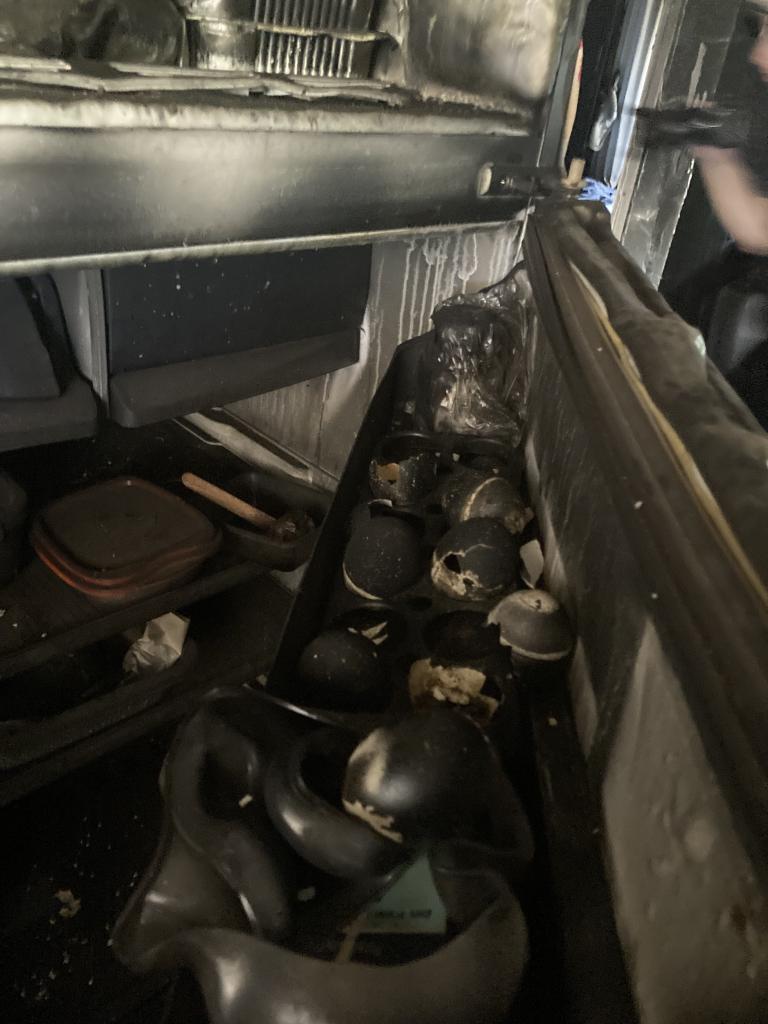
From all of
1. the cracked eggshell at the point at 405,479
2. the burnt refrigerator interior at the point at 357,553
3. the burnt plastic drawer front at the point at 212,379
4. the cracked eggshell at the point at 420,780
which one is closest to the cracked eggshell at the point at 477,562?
the burnt refrigerator interior at the point at 357,553

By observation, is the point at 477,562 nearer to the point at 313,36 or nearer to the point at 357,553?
the point at 357,553

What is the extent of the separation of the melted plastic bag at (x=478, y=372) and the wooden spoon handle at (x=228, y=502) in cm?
52

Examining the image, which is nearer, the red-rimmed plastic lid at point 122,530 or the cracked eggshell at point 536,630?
the cracked eggshell at point 536,630

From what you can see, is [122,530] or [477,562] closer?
[477,562]

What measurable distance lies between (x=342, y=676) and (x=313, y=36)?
1.05 meters

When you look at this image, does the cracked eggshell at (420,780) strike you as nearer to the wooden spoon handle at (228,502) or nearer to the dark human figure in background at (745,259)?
the dark human figure in background at (745,259)

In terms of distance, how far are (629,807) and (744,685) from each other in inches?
6.4

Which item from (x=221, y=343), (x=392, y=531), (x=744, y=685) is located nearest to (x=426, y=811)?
(x=744, y=685)

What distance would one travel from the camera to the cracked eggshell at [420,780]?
38 cm

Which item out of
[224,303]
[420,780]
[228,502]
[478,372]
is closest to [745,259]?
[478,372]

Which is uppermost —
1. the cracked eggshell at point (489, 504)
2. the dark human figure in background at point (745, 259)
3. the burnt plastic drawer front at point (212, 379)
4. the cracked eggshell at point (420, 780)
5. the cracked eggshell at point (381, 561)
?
the dark human figure in background at point (745, 259)

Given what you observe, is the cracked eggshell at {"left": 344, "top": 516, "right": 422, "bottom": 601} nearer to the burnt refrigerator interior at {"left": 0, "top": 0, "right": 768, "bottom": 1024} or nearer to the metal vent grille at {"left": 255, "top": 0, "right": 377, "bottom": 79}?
the burnt refrigerator interior at {"left": 0, "top": 0, "right": 768, "bottom": 1024}

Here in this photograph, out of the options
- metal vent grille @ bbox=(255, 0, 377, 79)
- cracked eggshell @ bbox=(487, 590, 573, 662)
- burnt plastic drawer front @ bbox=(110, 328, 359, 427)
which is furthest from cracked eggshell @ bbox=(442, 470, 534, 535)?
metal vent grille @ bbox=(255, 0, 377, 79)

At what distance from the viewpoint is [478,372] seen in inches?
36.1
